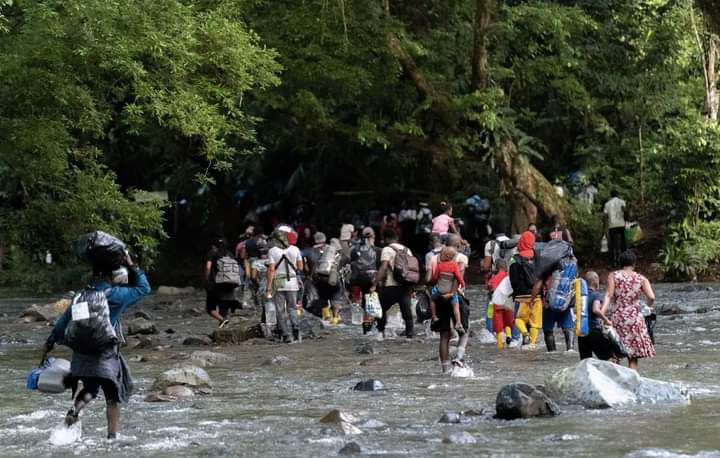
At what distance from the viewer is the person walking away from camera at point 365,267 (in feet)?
65.2

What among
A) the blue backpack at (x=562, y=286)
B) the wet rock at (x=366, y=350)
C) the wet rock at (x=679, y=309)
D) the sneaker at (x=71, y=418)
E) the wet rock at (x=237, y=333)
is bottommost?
the sneaker at (x=71, y=418)

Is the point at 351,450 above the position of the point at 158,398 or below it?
below

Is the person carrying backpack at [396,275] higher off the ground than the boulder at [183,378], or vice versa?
the person carrying backpack at [396,275]

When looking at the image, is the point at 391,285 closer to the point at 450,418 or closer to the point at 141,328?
the point at 141,328

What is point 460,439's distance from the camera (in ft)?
32.6

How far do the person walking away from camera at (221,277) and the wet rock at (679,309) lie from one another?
7111 mm

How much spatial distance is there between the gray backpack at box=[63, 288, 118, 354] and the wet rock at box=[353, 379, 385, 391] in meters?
4.10

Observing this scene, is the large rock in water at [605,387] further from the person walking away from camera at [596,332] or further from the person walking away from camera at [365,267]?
the person walking away from camera at [365,267]

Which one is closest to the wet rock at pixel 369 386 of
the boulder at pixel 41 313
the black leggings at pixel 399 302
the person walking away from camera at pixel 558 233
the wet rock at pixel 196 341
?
the person walking away from camera at pixel 558 233

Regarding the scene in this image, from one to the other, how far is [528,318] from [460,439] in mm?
7409

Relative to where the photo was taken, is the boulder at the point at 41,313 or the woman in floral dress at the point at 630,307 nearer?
the woman in floral dress at the point at 630,307

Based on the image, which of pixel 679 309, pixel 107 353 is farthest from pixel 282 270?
pixel 107 353

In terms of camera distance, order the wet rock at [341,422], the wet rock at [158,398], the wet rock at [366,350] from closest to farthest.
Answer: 1. the wet rock at [341,422]
2. the wet rock at [158,398]
3. the wet rock at [366,350]

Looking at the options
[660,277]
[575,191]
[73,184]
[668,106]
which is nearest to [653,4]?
[668,106]
